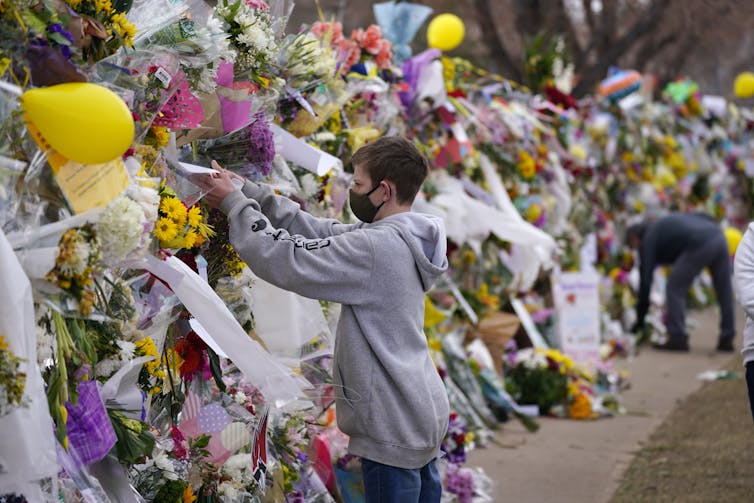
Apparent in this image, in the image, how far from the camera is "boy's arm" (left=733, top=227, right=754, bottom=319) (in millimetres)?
4094

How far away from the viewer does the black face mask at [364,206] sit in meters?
3.31

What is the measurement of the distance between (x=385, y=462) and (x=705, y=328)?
9.94 meters

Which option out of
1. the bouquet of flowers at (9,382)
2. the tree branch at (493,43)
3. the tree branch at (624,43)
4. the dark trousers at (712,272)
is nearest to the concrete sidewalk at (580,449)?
the dark trousers at (712,272)

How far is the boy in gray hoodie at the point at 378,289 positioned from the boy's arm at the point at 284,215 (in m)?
0.15

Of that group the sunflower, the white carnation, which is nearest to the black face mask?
the sunflower

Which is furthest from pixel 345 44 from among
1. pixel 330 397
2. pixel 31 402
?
pixel 31 402

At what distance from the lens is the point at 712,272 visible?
34.5 ft

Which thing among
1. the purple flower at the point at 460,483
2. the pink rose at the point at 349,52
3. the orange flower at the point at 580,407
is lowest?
the orange flower at the point at 580,407

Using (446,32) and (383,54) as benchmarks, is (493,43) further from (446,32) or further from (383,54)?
(383,54)

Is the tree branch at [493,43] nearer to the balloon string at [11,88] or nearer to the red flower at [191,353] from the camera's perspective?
the red flower at [191,353]

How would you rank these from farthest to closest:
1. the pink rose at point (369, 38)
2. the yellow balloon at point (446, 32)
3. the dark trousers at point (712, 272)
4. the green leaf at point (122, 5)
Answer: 1. the dark trousers at point (712, 272)
2. the yellow balloon at point (446, 32)
3. the pink rose at point (369, 38)
4. the green leaf at point (122, 5)

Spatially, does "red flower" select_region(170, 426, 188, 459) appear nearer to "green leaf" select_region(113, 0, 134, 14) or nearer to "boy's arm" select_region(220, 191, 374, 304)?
"boy's arm" select_region(220, 191, 374, 304)

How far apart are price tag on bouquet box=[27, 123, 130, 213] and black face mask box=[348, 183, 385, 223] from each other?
89 cm

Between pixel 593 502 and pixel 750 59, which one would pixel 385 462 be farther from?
pixel 750 59
